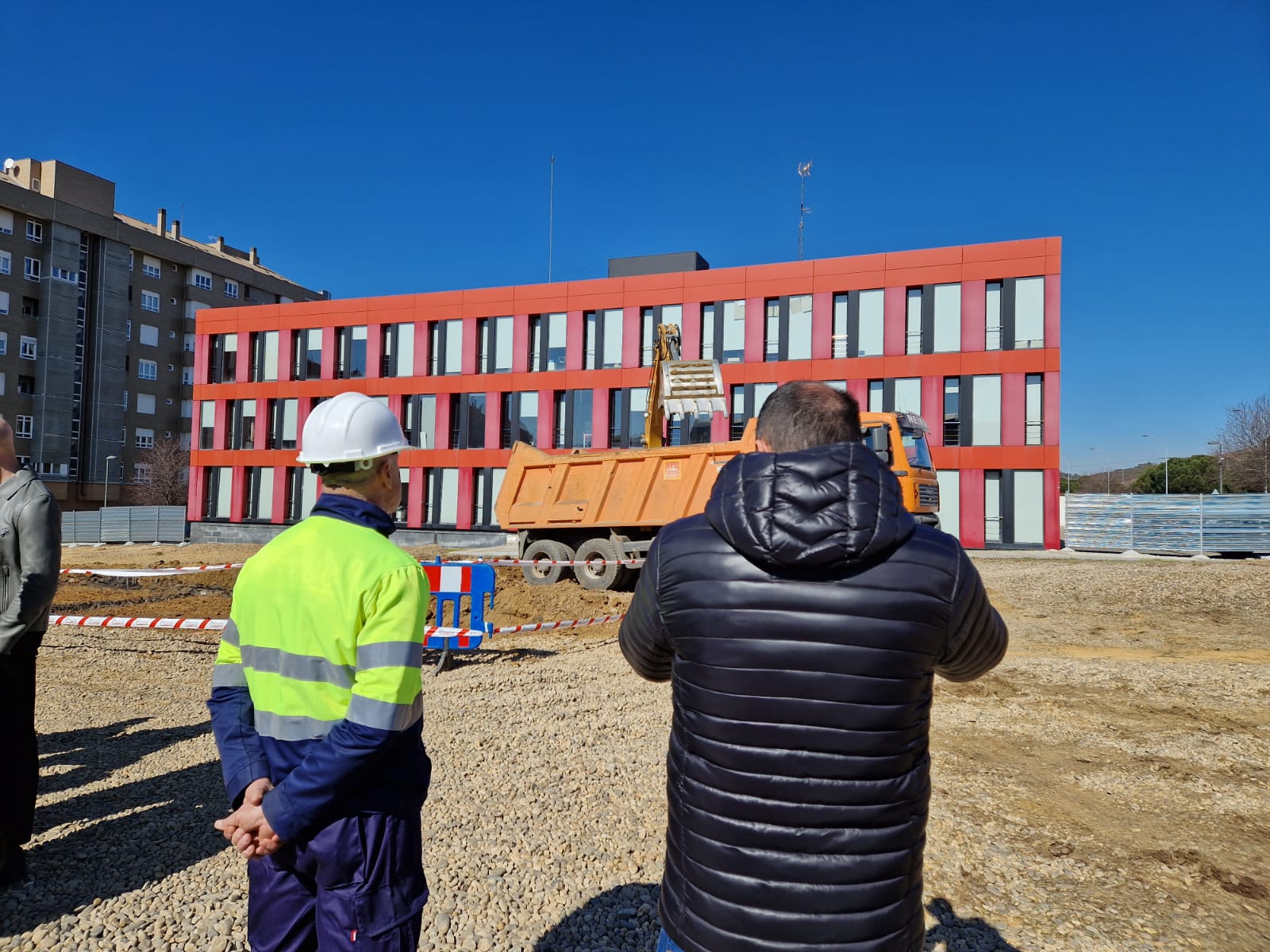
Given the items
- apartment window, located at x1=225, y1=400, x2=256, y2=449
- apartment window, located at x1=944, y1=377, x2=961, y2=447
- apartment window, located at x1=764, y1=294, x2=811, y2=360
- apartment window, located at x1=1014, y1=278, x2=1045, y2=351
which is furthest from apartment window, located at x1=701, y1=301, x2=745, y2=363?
apartment window, located at x1=225, y1=400, x2=256, y2=449

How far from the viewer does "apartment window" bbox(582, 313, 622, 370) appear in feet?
105

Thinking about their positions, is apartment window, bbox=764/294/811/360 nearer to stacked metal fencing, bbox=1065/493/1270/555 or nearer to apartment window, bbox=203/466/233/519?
stacked metal fencing, bbox=1065/493/1270/555

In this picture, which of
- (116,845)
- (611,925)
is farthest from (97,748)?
(611,925)

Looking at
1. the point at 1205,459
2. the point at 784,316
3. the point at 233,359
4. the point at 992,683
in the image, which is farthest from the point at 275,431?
the point at 1205,459

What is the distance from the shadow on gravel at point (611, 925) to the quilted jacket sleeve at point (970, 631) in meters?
2.03

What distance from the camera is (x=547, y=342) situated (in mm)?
33188

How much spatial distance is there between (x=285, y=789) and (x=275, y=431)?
3893 cm

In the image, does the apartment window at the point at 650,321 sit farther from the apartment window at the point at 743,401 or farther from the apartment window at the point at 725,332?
the apartment window at the point at 743,401

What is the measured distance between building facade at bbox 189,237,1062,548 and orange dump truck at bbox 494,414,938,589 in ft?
41.6

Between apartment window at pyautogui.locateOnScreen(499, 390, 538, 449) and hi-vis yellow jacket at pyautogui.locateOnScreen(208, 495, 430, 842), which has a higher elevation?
apartment window at pyautogui.locateOnScreen(499, 390, 538, 449)

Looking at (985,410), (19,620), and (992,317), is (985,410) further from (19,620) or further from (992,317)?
(19,620)

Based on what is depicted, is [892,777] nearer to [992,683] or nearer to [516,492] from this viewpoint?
[992,683]

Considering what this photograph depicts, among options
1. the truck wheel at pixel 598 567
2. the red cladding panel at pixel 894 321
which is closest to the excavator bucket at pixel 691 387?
the truck wheel at pixel 598 567

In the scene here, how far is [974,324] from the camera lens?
27469 mm
